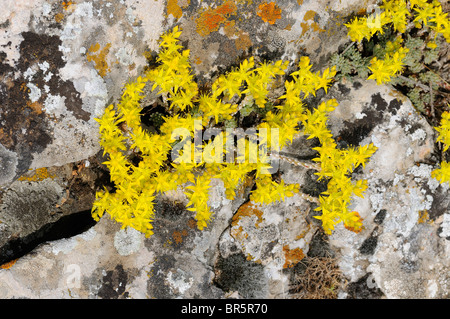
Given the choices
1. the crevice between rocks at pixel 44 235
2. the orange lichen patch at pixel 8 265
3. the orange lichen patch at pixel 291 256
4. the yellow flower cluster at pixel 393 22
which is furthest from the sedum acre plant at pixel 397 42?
the orange lichen patch at pixel 8 265

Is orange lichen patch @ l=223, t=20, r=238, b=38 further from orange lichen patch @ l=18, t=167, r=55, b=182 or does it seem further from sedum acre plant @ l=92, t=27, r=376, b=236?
orange lichen patch @ l=18, t=167, r=55, b=182

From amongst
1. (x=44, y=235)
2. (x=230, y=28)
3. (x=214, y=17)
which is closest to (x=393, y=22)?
(x=230, y=28)

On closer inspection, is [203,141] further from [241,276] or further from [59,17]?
[59,17]

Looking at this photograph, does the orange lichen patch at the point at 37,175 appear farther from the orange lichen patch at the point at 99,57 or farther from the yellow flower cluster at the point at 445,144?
the yellow flower cluster at the point at 445,144

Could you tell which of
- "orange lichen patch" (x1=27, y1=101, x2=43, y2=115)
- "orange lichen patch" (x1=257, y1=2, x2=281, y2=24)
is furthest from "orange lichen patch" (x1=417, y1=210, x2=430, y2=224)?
"orange lichen patch" (x1=27, y1=101, x2=43, y2=115)

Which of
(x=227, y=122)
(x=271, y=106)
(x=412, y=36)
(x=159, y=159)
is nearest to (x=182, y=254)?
(x=159, y=159)

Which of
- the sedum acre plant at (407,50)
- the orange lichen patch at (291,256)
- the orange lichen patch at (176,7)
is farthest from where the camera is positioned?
the orange lichen patch at (291,256)

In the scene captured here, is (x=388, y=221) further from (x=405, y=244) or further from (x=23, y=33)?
(x=23, y=33)
